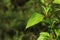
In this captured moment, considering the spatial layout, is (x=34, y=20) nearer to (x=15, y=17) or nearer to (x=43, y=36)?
(x=43, y=36)

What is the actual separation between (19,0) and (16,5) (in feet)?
0.51

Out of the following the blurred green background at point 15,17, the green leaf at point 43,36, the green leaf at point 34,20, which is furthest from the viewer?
the blurred green background at point 15,17

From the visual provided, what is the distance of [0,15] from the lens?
191 inches

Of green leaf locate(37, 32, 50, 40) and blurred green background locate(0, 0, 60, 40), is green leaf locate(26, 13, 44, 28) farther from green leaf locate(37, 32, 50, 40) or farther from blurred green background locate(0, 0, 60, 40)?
blurred green background locate(0, 0, 60, 40)

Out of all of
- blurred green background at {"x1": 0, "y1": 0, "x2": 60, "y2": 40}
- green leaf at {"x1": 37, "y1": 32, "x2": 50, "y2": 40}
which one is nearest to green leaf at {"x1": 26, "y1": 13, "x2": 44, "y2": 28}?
green leaf at {"x1": 37, "y1": 32, "x2": 50, "y2": 40}

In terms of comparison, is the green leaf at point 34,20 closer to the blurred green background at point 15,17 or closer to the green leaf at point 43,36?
the green leaf at point 43,36

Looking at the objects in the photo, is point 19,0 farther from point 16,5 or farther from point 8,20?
point 8,20

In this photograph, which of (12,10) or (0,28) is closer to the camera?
(0,28)

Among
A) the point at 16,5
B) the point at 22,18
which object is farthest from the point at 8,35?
the point at 16,5

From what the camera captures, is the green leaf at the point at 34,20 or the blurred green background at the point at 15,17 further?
the blurred green background at the point at 15,17

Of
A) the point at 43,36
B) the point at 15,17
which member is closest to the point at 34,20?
the point at 43,36

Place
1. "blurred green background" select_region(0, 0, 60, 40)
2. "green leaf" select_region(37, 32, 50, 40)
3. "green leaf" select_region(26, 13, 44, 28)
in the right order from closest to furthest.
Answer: "green leaf" select_region(26, 13, 44, 28) < "green leaf" select_region(37, 32, 50, 40) < "blurred green background" select_region(0, 0, 60, 40)

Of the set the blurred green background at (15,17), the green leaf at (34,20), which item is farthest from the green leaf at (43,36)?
the blurred green background at (15,17)

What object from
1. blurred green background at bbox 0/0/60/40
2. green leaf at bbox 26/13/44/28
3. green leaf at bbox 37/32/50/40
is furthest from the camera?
blurred green background at bbox 0/0/60/40
